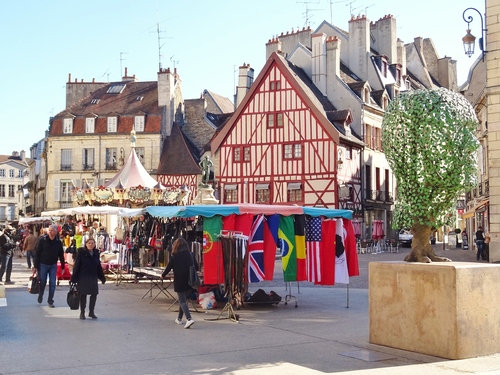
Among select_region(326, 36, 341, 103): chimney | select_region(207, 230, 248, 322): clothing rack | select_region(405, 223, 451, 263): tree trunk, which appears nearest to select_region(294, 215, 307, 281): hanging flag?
select_region(207, 230, 248, 322): clothing rack

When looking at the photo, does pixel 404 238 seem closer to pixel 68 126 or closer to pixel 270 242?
pixel 68 126

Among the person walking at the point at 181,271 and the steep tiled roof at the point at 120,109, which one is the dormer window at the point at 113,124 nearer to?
the steep tiled roof at the point at 120,109

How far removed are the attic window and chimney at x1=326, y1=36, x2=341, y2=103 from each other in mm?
15912

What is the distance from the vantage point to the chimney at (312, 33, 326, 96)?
134ft

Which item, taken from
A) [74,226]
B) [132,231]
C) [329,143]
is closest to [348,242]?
[132,231]

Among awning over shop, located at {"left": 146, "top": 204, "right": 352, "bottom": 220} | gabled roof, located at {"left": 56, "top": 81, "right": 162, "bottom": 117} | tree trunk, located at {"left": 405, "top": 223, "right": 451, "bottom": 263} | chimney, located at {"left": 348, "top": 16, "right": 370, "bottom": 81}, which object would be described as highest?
chimney, located at {"left": 348, "top": 16, "right": 370, "bottom": 81}

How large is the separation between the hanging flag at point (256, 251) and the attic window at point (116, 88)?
39085mm

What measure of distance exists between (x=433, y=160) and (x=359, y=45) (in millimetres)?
35804

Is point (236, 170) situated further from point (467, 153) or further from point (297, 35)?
point (467, 153)

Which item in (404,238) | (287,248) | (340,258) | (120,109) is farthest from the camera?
(120,109)

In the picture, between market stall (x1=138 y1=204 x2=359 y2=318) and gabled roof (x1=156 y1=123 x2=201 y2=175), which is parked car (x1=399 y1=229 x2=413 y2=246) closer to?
gabled roof (x1=156 y1=123 x2=201 y2=175)

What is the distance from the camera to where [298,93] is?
36750 millimetres

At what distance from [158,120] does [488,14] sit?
29.5m

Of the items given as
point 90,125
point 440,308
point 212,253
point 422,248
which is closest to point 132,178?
point 212,253
